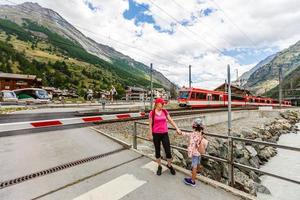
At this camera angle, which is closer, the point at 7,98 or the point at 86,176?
the point at 86,176

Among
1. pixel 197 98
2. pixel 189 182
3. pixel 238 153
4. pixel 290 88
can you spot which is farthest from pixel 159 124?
pixel 290 88

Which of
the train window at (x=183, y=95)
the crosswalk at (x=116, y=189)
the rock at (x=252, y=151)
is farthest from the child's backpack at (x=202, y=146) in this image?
the train window at (x=183, y=95)

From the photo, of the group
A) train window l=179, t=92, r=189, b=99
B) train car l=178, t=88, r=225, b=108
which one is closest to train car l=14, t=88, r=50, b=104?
train window l=179, t=92, r=189, b=99

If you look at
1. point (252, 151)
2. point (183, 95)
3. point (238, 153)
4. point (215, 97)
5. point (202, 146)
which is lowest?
point (252, 151)

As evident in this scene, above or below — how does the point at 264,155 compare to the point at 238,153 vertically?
below

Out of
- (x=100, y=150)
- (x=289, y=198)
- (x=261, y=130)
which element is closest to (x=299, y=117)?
(x=261, y=130)

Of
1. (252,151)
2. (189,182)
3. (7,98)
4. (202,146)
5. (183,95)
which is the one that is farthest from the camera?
(7,98)

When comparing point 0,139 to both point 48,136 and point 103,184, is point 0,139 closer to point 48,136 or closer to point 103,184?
point 48,136

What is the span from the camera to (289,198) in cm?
1109

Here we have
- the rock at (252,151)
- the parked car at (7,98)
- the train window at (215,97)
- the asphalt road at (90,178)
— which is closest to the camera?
the asphalt road at (90,178)

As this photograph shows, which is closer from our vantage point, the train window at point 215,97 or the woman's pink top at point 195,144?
the woman's pink top at point 195,144

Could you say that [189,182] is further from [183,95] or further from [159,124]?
[183,95]

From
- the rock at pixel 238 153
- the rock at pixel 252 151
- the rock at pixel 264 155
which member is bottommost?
the rock at pixel 264 155

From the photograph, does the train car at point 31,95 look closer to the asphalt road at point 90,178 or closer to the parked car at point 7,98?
the parked car at point 7,98
